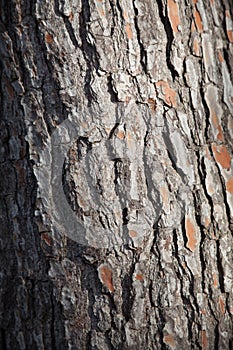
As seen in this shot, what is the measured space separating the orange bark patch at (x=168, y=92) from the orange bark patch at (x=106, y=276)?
49 centimetres

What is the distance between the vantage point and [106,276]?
135 centimetres

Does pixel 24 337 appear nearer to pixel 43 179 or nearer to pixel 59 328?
pixel 59 328

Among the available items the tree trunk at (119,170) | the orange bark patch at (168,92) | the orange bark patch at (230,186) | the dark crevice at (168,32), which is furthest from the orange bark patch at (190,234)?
the dark crevice at (168,32)

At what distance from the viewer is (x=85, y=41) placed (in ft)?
4.25

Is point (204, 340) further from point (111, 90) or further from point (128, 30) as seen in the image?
point (128, 30)

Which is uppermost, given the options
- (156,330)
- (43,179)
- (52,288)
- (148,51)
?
(148,51)

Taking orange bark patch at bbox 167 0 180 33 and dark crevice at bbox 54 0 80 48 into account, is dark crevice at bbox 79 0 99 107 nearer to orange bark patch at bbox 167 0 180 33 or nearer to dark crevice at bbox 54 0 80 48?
dark crevice at bbox 54 0 80 48

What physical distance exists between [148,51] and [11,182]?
1.78 ft

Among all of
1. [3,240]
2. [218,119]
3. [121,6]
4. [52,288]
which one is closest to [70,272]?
[52,288]

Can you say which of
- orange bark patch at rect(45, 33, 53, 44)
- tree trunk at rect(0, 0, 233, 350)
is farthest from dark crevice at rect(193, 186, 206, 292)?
orange bark patch at rect(45, 33, 53, 44)

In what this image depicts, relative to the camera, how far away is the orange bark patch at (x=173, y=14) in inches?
53.0

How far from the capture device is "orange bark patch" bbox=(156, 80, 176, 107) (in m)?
1.34

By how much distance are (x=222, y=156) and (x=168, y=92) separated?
25cm

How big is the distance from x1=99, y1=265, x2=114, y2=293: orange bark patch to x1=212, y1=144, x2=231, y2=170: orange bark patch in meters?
0.44
